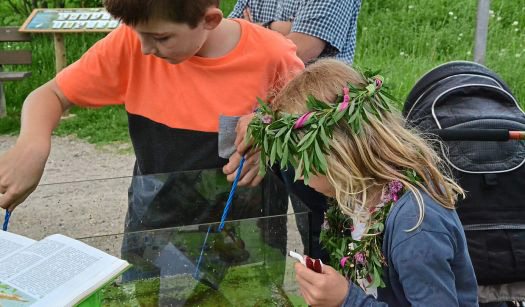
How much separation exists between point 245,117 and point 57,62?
13.4ft

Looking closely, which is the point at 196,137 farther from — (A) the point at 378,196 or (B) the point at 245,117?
(A) the point at 378,196

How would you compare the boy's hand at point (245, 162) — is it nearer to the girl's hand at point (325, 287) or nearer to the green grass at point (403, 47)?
the girl's hand at point (325, 287)

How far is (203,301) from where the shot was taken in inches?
70.7

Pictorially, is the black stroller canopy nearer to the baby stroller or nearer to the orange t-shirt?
the baby stroller

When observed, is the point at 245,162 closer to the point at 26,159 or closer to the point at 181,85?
the point at 181,85

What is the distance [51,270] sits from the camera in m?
1.59

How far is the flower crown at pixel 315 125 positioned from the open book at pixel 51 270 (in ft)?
1.60

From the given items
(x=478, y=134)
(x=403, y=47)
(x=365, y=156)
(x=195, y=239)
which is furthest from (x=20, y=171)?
(x=403, y=47)

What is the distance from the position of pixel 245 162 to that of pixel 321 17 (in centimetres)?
96

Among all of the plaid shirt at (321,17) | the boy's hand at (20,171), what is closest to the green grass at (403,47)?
the plaid shirt at (321,17)

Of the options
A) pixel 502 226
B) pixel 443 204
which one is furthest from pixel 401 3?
pixel 443 204

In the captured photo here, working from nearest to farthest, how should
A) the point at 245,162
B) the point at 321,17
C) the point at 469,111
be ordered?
the point at 245,162 → the point at 469,111 → the point at 321,17

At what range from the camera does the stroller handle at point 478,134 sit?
6.48 ft

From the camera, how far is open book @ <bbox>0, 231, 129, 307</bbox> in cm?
149
